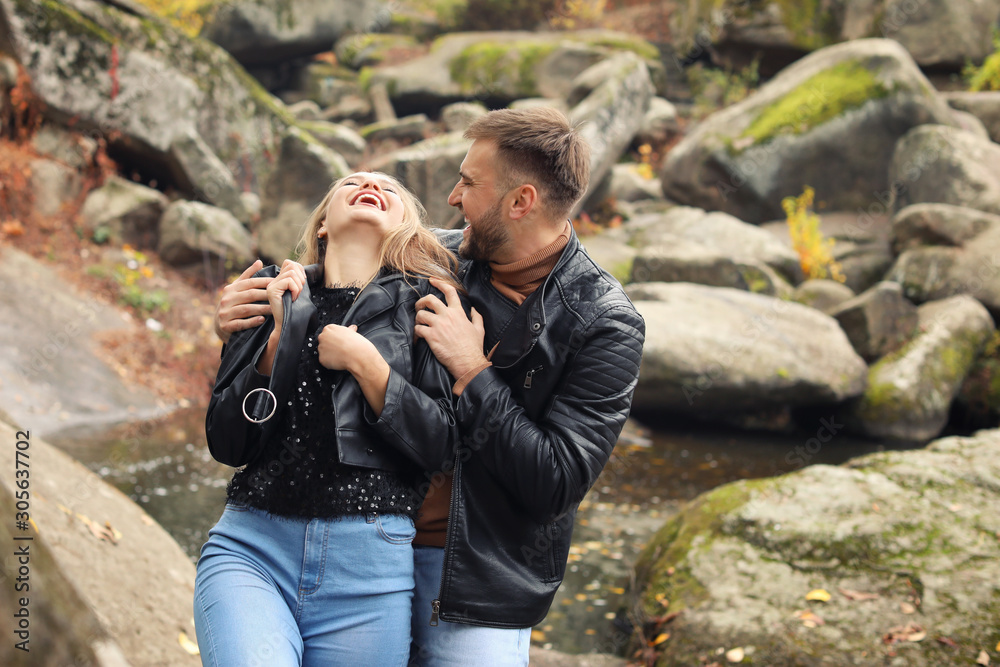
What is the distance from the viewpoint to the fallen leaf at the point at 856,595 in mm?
3766

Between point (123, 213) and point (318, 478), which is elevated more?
point (318, 478)

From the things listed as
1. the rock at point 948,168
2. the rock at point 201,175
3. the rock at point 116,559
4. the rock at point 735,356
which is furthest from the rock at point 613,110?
the rock at point 116,559

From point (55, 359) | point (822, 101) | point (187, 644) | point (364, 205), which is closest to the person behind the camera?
point (364, 205)

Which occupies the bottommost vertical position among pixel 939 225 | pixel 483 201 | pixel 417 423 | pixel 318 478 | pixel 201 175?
pixel 939 225

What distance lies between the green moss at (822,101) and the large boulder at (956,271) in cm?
335

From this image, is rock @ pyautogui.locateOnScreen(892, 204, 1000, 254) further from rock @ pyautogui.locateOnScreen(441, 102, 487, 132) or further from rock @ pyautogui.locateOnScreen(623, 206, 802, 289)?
rock @ pyautogui.locateOnScreen(441, 102, 487, 132)

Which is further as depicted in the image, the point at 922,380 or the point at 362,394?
the point at 922,380

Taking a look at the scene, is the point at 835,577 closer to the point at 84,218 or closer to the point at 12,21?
the point at 84,218

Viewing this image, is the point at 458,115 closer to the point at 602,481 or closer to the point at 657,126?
the point at 657,126

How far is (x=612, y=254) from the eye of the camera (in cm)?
1189

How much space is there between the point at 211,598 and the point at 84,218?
9589 millimetres

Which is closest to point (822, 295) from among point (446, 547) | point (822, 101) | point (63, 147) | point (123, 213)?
point (822, 101)

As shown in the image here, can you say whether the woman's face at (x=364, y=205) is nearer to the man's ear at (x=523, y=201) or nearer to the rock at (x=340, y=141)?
the man's ear at (x=523, y=201)

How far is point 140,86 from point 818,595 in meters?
10.8
